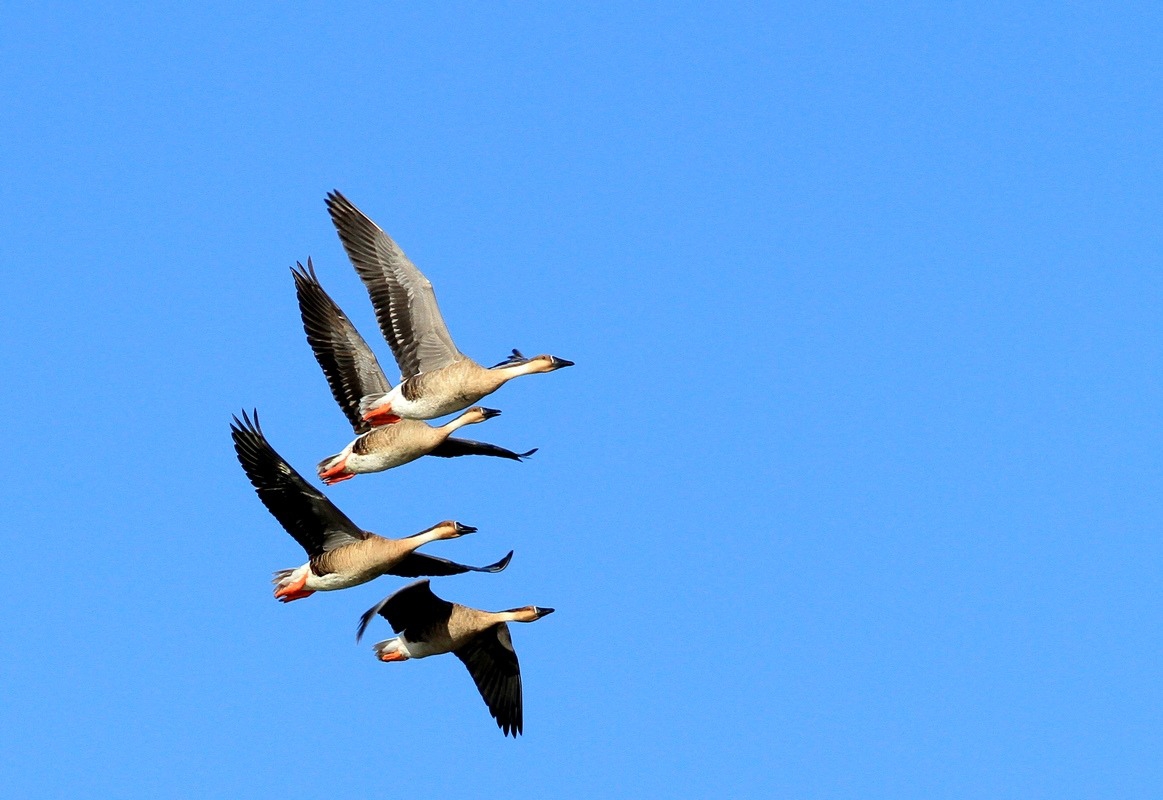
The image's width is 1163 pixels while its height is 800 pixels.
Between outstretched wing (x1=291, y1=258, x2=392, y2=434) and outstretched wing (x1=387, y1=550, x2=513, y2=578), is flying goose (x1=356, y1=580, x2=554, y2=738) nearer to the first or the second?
outstretched wing (x1=387, y1=550, x2=513, y2=578)

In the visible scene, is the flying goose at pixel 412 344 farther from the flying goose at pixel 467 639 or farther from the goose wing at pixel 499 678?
the goose wing at pixel 499 678

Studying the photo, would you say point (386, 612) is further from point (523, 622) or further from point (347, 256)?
point (347, 256)

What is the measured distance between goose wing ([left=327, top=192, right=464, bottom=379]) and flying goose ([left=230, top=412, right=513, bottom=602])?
1.68 metres

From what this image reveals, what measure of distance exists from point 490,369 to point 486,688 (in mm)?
3664

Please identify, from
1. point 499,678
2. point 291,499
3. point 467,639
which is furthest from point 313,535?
point 499,678

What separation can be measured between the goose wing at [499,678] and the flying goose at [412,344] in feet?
8.63

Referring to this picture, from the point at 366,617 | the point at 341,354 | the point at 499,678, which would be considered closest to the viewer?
the point at 366,617

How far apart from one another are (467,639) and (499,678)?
1.03 m

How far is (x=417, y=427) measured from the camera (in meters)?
17.7

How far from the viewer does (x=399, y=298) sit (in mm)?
17625

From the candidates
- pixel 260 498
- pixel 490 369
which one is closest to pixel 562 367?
pixel 490 369

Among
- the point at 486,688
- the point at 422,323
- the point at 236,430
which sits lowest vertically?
the point at 486,688

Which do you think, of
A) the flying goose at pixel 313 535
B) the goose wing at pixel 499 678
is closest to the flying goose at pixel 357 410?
the flying goose at pixel 313 535

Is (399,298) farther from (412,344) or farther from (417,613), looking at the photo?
(417,613)
